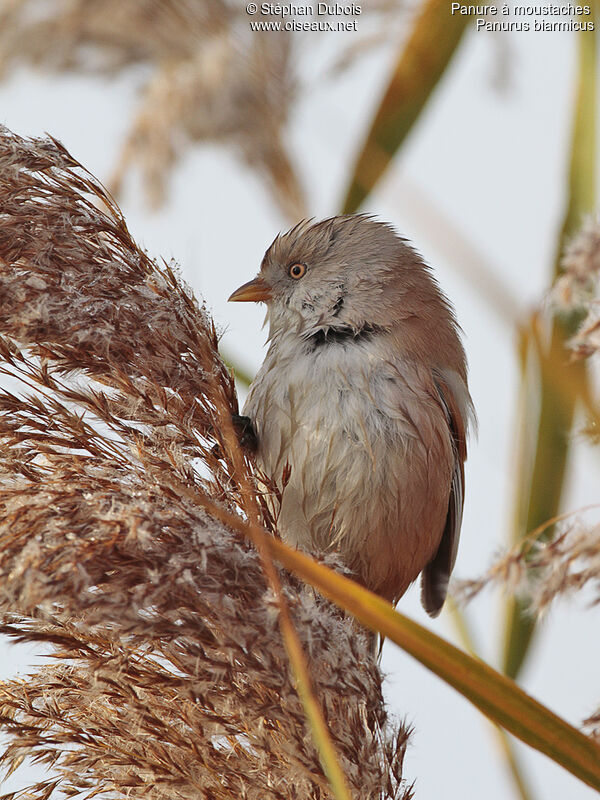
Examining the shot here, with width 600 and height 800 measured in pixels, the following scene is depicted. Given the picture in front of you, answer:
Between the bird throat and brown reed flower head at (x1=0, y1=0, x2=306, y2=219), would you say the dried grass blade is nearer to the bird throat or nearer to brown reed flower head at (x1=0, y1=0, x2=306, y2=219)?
the bird throat

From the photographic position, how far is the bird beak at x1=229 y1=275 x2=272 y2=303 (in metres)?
2.97

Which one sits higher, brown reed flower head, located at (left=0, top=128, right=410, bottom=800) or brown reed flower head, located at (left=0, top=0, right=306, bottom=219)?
brown reed flower head, located at (left=0, top=0, right=306, bottom=219)

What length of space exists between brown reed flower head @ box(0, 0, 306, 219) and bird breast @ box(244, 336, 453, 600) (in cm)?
79

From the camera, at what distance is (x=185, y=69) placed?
3.30 meters

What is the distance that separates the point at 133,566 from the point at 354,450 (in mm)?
1061

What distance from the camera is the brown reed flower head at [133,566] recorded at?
1.43m

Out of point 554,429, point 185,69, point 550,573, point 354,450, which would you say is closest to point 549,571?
point 550,573

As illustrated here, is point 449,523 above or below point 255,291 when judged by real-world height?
below

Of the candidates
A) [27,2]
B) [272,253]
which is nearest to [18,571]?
[272,253]

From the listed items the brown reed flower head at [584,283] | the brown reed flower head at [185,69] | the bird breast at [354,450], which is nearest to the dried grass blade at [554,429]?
the bird breast at [354,450]

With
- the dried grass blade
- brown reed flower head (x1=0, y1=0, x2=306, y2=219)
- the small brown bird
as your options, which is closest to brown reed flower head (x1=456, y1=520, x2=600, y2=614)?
the dried grass blade

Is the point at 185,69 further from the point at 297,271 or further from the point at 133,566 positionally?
the point at 133,566

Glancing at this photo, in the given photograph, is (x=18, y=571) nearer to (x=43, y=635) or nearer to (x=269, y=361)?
(x=43, y=635)

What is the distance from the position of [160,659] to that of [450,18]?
158 cm
